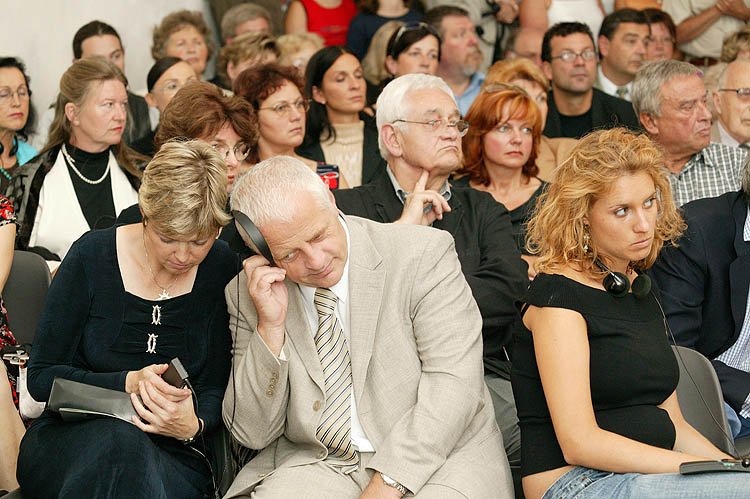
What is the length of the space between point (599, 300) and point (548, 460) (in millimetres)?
430

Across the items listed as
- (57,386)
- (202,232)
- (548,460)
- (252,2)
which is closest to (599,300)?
(548,460)

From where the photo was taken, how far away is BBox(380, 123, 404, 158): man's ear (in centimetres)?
377

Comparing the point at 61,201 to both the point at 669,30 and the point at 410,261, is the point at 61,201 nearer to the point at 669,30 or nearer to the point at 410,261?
the point at 410,261

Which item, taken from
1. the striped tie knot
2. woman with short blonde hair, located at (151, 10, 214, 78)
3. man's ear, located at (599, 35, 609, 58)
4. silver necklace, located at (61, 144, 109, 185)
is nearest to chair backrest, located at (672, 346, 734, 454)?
the striped tie knot

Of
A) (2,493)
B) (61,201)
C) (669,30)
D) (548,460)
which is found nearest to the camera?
(548,460)

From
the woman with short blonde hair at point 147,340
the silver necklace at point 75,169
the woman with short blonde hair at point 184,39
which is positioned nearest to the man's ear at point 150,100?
the woman with short blonde hair at point 184,39

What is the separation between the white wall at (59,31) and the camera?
17.7 ft

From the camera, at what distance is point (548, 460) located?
8.65 ft

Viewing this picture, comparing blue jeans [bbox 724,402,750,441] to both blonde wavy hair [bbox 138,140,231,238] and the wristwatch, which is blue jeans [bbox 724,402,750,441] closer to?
the wristwatch

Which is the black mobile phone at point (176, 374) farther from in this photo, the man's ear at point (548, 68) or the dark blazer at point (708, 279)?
the man's ear at point (548, 68)

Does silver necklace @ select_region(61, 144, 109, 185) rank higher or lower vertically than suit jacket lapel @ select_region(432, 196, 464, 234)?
higher

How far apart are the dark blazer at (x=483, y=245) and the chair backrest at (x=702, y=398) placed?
63 cm

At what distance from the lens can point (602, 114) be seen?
572 centimetres

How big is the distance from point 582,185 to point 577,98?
317 centimetres
